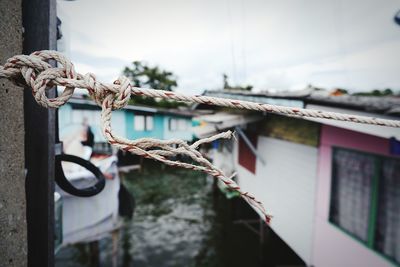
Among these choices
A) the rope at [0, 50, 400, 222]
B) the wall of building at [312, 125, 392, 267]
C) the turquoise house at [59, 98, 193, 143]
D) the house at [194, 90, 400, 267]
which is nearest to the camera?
the rope at [0, 50, 400, 222]

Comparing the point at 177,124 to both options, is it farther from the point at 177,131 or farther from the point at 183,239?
the point at 183,239

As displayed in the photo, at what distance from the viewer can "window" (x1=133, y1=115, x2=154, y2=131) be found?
73.8 feet

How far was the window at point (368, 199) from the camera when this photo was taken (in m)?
3.57

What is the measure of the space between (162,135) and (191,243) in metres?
15.8

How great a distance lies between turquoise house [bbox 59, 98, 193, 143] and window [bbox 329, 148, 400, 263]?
15781 mm

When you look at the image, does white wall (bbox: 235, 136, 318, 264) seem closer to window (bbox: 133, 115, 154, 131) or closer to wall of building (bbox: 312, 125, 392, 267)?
wall of building (bbox: 312, 125, 392, 267)

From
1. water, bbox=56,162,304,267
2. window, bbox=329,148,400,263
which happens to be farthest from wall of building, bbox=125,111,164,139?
window, bbox=329,148,400,263

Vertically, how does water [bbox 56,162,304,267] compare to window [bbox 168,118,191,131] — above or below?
below

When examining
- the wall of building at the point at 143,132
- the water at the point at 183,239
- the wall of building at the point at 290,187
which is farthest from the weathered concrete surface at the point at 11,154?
the wall of building at the point at 143,132

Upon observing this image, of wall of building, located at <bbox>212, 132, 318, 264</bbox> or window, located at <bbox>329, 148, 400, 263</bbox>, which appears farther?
wall of building, located at <bbox>212, 132, 318, 264</bbox>

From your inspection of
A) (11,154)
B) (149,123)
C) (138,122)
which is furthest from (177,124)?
(11,154)

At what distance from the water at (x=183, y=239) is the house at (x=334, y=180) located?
2.25m

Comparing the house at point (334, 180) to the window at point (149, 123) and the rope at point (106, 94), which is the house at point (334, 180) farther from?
the window at point (149, 123)

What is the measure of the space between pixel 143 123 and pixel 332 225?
20312 mm
